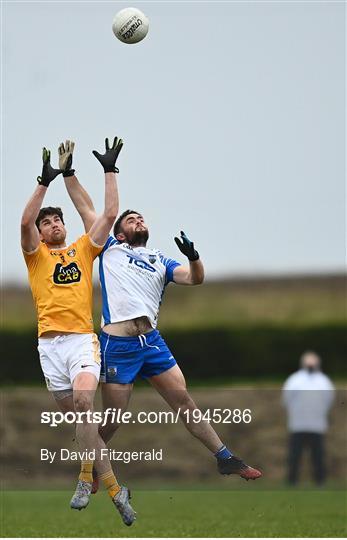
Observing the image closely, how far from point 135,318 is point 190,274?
0.67 m

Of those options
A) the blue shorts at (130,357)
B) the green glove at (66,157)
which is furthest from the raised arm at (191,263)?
the green glove at (66,157)

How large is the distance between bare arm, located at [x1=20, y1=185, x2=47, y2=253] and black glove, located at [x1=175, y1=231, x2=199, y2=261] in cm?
130

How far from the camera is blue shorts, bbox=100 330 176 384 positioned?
12.2 metres

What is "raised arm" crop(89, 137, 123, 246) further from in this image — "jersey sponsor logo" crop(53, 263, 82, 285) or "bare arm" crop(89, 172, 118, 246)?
"jersey sponsor logo" crop(53, 263, 82, 285)

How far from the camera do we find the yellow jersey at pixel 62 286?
39.4ft

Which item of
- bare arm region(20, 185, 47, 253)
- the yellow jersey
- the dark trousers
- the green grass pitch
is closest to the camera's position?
bare arm region(20, 185, 47, 253)

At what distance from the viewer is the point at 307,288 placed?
32438mm

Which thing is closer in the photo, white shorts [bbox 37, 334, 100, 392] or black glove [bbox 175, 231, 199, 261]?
white shorts [bbox 37, 334, 100, 392]

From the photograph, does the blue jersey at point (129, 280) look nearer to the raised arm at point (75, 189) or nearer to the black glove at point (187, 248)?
the raised arm at point (75, 189)

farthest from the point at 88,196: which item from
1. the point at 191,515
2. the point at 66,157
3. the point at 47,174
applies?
the point at 191,515

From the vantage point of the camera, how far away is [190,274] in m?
12.2

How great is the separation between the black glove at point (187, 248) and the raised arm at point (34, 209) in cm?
128

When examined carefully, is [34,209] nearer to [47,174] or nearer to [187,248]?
[47,174]

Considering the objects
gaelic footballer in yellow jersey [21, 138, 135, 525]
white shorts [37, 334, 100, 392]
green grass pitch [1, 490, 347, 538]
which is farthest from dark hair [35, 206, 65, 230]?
green grass pitch [1, 490, 347, 538]
